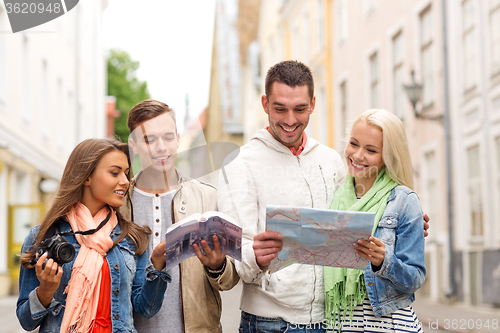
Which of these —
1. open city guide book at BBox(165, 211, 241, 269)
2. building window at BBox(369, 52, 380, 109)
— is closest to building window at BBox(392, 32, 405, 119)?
building window at BBox(369, 52, 380, 109)

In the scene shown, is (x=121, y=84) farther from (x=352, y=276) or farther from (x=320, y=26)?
(x=352, y=276)

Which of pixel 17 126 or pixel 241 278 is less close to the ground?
pixel 17 126

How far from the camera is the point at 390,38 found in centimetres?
1565

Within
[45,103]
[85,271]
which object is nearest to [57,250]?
[85,271]

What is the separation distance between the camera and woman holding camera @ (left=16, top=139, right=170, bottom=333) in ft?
7.79

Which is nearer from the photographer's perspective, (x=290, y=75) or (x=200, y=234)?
(x=200, y=234)

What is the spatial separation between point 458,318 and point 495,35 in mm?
4907

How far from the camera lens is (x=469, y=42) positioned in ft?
39.6

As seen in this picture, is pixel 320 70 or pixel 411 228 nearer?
pixel 411 228

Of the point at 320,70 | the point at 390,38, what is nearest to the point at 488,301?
the point at 390,38

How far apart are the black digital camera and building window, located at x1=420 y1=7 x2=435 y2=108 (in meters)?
12.1

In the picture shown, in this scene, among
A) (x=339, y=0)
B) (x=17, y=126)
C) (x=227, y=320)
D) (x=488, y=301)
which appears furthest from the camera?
(x=339, y=0)

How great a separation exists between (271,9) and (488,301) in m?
18.9

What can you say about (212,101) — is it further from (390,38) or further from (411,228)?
(390,38)
